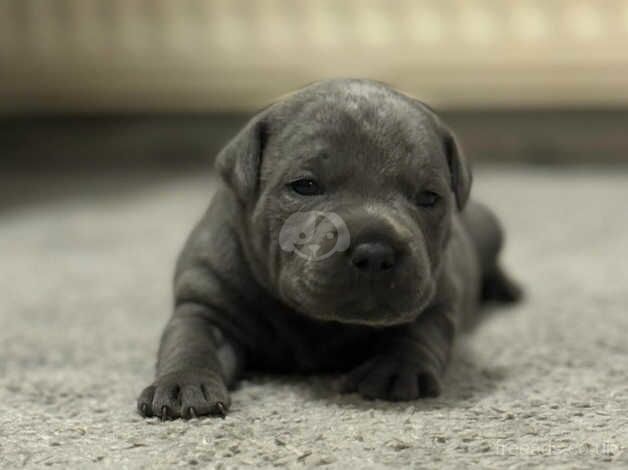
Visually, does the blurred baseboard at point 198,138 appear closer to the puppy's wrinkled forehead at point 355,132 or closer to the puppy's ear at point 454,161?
the puppy's ear at point 454,161

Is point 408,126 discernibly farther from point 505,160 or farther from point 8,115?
point 8,115

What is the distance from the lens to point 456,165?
101 inches

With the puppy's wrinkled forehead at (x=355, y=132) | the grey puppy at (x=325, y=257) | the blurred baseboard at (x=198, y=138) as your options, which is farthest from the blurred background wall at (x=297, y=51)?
the puppy's wrinkled forehead at (x=355, y=132)

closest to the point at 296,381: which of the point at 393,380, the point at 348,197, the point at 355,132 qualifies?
the point at 393,380

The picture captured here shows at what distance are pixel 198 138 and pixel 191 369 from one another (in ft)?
16.0

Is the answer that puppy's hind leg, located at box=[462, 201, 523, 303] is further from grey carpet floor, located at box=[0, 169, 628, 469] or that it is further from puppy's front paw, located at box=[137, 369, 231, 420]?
puppy's front paw, located at box=[137, 369, 231, 420]

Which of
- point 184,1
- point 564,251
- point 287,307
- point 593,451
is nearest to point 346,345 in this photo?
point 287,307

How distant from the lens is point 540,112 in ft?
21.9

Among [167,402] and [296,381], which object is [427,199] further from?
[167,402]

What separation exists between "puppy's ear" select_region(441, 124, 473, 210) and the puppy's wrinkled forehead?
0.06 meters

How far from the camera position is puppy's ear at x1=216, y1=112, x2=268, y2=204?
2453mm

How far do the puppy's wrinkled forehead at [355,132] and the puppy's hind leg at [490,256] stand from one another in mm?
1051

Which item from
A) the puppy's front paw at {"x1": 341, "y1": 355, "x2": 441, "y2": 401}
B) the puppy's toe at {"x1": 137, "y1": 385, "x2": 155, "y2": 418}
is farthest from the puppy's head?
the puppy's toe at {"x1": 137, "y1": 385, "x2": 155, "y2": 418}

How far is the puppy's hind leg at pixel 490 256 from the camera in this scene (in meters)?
3.49
